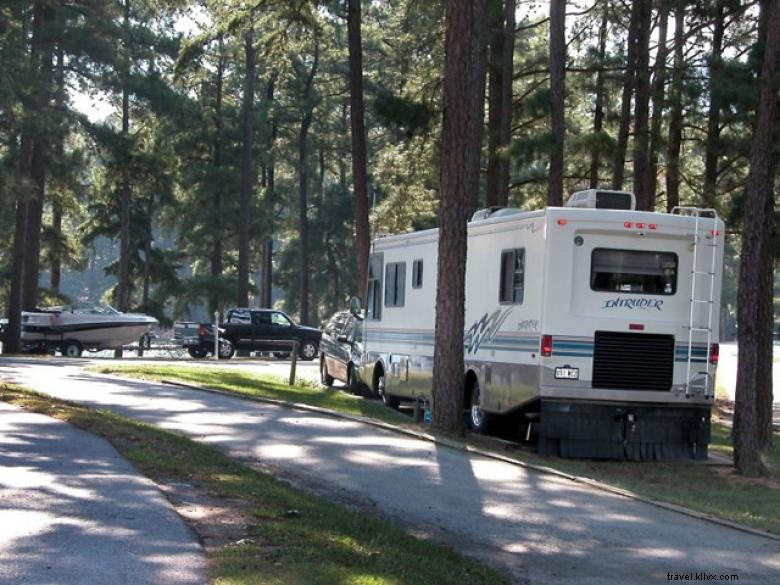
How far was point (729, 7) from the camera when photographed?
63.8 ft

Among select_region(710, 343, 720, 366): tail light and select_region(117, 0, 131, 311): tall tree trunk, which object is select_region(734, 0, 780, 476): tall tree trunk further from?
select_region(117, 0, 131, 311): tall tree trunk

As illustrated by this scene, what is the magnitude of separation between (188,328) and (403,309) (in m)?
22.0

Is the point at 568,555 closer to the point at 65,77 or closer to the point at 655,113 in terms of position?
the point at 655,113

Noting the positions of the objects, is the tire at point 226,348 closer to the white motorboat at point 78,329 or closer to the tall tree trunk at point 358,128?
the white motorboat at point 78,329

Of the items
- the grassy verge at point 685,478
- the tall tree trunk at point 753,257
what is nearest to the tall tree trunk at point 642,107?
the grassy verge at point 685,478

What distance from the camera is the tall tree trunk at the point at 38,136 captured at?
31.8 m

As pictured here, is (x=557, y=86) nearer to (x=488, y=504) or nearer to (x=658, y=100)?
(x=658, y=100)

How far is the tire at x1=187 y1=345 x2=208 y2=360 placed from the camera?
4169 cm

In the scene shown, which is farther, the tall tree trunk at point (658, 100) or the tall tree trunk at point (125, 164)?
the tall tree trunk at point (125, 164)

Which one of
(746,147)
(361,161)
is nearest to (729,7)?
(746,147)

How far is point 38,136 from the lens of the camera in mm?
34000

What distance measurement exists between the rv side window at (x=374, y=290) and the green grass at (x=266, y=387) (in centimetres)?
161

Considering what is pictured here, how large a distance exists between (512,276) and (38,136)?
21290mm

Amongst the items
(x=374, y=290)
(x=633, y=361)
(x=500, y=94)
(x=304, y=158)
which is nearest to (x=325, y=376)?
(x=374, y=290)
